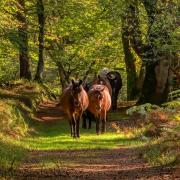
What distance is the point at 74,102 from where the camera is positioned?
2247 cm

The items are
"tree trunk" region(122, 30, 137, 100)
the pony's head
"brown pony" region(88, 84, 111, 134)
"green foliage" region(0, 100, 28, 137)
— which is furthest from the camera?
"tree trunk" region(122, 30, 137, 100)

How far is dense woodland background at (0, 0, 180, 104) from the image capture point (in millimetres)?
25997

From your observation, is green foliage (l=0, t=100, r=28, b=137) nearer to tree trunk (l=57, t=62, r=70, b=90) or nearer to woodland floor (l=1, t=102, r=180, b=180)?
woodland floor (l=1, t=102, r=180, b=180)

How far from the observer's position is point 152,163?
1444cm

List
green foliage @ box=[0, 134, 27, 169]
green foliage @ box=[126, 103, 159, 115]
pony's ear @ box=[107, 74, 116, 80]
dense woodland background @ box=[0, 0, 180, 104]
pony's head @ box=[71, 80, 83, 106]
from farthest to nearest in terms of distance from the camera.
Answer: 1. pony's ear @ box=[107, 74, 116, 80]
2. dense woodland background @ box=[0, 0, 180, 104]
3. pony's head @ box=[71, 80, 83, 106]
4. green foliage @ box=[126, 103, 159, 115]
5. green foliage @ box=[0, 134, 27, 169]

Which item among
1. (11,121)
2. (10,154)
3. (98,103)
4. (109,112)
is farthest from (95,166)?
(109,112)

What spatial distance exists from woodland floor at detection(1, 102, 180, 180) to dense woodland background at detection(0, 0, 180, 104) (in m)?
6.18

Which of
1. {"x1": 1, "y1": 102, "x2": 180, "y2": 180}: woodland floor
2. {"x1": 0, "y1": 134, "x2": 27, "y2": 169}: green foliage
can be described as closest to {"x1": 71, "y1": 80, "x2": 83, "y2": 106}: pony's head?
{"x1": 1, "y1": 102, "x2": 180, "y2": 180}: woodland floor

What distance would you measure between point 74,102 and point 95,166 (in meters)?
8.04

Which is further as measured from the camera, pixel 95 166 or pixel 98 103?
pixel 98 103

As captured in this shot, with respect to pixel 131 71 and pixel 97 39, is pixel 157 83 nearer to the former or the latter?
pixel 131 71

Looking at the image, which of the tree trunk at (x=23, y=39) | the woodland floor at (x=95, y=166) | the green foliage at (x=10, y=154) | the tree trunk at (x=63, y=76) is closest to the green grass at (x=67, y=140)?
the woodland floor at (x=95, y=166)

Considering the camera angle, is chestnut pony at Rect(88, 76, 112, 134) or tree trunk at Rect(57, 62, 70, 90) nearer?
chestnut pony at Rect(88, 76, 112, 134)

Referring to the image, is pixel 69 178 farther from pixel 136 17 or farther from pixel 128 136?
pixel 136 17
